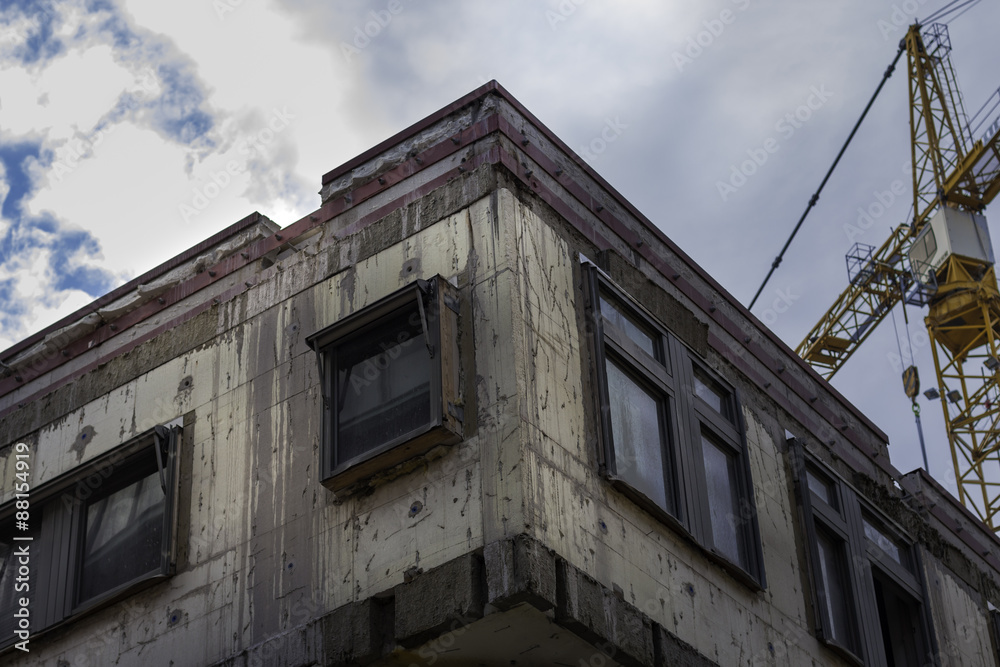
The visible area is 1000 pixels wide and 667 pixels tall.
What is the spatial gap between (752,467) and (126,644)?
6643 mm

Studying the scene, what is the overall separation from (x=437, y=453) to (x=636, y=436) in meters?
2.19

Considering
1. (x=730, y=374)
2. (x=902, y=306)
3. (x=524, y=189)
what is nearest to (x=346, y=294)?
(x=524, y=189)

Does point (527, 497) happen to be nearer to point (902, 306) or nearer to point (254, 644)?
point (254, 644)

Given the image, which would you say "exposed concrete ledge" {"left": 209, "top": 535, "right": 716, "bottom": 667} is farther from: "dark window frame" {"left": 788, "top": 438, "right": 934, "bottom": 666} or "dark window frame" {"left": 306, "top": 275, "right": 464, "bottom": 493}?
"dark window frame" {"left": 788, "top": 438, "right": 934, "bottom": 666}

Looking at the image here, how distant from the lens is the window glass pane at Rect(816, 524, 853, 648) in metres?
16.2

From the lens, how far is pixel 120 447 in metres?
15.2

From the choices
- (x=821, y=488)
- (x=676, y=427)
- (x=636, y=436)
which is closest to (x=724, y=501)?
(x=676, y=427)

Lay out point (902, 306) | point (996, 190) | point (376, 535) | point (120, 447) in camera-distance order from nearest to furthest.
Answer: point (376, 535)
point (120, 447)
point (996, 190)
point (902, 306)

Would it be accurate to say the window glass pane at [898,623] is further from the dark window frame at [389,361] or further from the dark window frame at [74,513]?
the dark window frame at [74,513]

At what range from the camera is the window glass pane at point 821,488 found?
17219 mm

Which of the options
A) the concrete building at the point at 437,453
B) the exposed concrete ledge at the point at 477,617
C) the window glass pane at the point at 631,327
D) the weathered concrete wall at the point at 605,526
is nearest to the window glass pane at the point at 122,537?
the concrete building at the point at 437,453

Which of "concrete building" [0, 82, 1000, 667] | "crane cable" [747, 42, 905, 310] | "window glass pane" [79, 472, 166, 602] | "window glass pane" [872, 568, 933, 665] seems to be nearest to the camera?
"concrete building" [0, 82, 1000, 667]

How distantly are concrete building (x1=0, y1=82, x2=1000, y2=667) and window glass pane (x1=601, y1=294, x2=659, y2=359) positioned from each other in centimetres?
3

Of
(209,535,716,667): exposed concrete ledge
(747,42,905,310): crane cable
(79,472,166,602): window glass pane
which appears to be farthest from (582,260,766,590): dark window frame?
(747,42,905,310): crane cable
